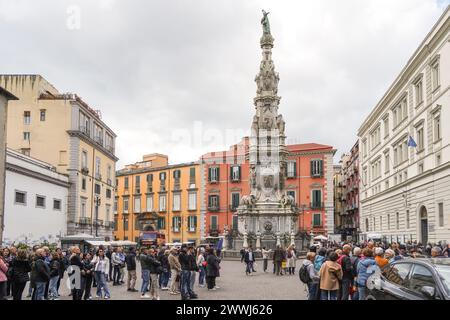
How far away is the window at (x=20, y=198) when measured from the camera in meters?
37.6

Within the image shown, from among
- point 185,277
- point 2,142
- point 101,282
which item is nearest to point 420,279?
point 185,277

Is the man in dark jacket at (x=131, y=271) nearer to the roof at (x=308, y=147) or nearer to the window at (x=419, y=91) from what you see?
the window at (x=419, y=91)

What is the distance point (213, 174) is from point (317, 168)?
13331 millimetres

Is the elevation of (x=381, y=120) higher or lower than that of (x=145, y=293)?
higher

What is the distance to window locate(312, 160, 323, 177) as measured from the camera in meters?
62.6

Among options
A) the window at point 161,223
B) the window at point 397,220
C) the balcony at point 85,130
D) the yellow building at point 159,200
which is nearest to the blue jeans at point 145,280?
the window at point 397,220

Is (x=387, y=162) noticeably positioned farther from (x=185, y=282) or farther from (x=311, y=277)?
(x=311, y=277)

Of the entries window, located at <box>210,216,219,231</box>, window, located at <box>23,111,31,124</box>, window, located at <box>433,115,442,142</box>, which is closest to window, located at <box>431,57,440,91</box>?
window, located at <box>433,115,442,142</box>

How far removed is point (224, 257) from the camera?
3831 centimetres

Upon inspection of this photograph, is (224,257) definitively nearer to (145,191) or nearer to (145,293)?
(145,293)

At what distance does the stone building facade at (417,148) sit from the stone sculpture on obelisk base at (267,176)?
30.0ft

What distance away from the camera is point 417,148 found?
3700 centimetres
